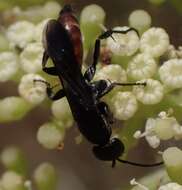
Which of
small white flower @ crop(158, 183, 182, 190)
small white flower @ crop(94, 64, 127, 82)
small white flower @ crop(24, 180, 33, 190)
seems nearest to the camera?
small white flower @ crop(158, 183, 182, 190)

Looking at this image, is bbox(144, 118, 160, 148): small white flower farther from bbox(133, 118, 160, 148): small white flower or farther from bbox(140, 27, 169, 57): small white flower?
bbox(140, 27, 169, 57): small white flower

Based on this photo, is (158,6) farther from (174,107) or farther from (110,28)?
(174,107)

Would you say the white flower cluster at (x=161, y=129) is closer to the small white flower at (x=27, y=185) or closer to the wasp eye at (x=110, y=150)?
the wasp eye at (x=110, y=150)

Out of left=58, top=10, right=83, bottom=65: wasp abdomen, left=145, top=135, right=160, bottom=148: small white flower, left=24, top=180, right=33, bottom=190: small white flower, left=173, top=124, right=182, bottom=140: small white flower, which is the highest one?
left=58, top=10, right=83, bottom=65: wasp abdomen

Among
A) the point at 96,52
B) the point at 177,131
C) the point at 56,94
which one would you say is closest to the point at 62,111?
the point at 56,94

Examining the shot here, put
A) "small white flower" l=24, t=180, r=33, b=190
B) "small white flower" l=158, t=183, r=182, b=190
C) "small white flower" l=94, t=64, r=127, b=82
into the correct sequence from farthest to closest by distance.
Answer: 1. "small white flower" l=24, t=180, r=33, b=190
2. "small white flower" l=94, t=64, r=127, b=82
3. "small white flower" l=158, t=183, r=182, b=190

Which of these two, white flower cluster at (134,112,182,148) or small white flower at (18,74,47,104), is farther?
small white flower at (18,74,47,104)

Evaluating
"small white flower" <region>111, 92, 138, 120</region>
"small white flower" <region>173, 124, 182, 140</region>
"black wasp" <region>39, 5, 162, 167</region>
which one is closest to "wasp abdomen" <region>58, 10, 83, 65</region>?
"black wasp" <region>39, 5, 162, 167</region>

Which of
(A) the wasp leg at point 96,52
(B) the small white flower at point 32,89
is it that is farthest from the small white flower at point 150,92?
(B) the small white flower at point 32,89
